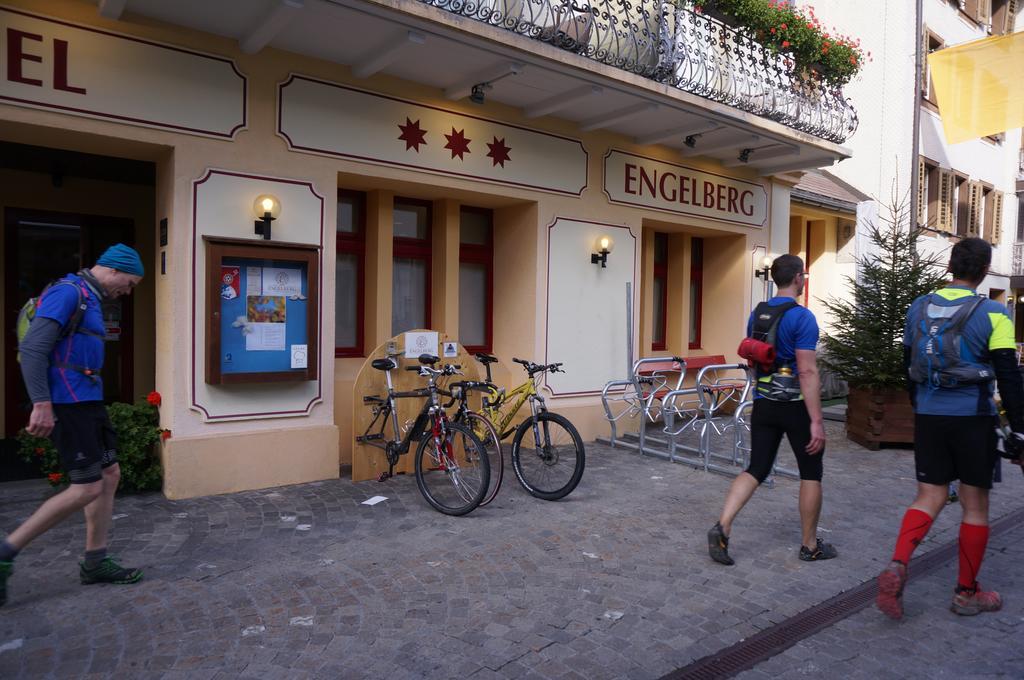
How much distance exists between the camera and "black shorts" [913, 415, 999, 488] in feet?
12.4

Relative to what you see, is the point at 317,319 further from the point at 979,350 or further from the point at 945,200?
the point at 945,200

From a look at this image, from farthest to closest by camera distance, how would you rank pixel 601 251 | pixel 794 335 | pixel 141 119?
1. pixel 601 251
2. pixel 141 119
3. pixel 794 335


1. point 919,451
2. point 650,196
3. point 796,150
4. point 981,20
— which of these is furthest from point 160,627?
point 981,20

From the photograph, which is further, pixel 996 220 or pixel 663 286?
pixel 996 220

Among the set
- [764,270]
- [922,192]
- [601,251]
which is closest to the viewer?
[601,251]

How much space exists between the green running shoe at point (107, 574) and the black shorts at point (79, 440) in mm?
546

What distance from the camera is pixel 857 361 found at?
29.0 ft

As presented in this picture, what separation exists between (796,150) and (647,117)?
272 cm

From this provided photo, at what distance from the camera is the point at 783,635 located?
3682 millimetres

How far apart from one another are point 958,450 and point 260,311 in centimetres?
511

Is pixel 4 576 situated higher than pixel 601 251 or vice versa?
pixel 601 251

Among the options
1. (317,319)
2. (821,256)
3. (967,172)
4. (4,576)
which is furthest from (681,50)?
(967,172)

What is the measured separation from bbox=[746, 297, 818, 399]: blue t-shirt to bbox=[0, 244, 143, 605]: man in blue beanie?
380 cm

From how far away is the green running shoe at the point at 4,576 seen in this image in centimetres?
367
